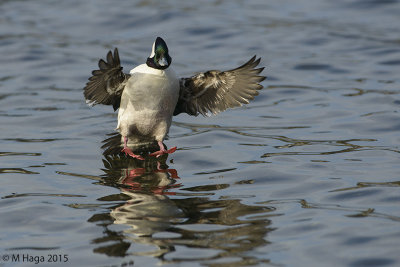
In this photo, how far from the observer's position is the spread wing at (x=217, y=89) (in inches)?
370

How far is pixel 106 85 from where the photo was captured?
30.3 ft

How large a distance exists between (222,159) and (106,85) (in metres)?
1.72

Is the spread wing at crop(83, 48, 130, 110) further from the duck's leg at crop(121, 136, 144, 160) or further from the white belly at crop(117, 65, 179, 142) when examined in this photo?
the duck's leg at crop(121, 136, 144, 160)

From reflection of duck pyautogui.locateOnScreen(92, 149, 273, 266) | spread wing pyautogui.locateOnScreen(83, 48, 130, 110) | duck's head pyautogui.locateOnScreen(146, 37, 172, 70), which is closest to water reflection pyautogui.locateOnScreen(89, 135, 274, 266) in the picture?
reflection of duck pyautogui.locateOnScreen(92, 149, 273, 266)

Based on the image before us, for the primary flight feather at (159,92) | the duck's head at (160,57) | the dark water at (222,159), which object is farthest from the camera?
the primary flight feather at (159,92)

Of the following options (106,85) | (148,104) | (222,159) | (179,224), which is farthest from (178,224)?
(106,85)

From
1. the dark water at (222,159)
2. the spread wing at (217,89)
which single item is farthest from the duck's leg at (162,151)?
the spread wing at (217,89)

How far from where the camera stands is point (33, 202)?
25.6 feet

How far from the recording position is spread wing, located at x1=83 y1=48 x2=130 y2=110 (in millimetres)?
8711

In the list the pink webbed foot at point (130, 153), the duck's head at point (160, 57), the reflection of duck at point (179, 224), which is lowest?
the reflection of duck at point (179, 224)

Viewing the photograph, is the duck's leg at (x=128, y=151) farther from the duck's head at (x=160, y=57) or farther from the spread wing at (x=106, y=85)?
the duck's head at (x=160, y=57)

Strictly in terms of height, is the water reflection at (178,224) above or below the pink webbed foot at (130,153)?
below

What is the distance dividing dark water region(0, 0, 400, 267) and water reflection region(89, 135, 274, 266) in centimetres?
2

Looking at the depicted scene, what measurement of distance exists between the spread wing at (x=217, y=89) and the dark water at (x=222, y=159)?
562 mm
